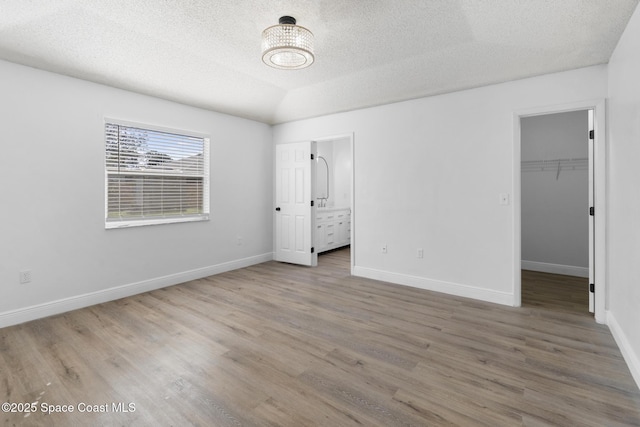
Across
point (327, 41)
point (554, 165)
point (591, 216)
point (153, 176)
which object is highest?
point (327, 41)

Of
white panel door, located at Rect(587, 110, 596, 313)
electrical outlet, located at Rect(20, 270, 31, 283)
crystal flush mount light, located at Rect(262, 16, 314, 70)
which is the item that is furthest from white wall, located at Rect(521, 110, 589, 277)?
electrical outlet, located at Rect(20, 270, 31, 283)

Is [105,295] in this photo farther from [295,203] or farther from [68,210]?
[295,203]

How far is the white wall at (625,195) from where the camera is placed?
211cm

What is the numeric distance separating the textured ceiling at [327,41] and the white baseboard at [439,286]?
7.75 feet

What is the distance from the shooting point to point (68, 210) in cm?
331

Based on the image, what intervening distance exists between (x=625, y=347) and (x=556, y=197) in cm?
320

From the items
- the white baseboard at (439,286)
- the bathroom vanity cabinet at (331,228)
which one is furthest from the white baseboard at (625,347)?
the bathroom vanity cabinet at (331,228)

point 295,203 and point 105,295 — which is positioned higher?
point 295,203

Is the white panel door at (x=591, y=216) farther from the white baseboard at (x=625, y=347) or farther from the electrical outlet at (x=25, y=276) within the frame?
the electrical outlet at (x=25, y=276)

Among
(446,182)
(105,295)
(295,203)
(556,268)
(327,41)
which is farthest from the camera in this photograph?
(295,203)

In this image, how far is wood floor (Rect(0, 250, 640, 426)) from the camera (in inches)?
69.3

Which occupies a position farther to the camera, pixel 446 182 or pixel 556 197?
pixel 556 197

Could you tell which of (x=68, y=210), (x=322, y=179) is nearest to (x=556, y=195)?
(x=322, y=179)

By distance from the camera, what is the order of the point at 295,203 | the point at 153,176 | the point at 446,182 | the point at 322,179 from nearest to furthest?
the point at 446,182 < the point at 153,176 < the point at 295,203 < the point at 322,179
